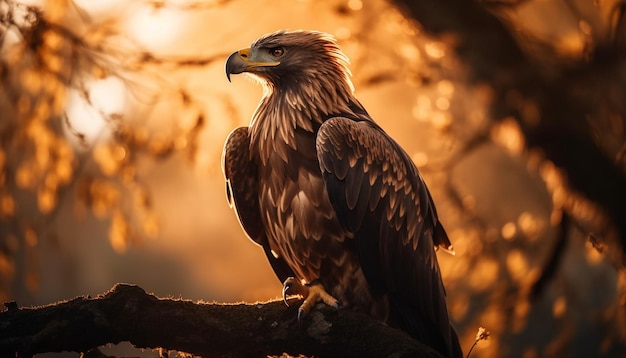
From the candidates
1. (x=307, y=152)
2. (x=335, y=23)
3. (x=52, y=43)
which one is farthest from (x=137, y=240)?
(x=335, y=23)

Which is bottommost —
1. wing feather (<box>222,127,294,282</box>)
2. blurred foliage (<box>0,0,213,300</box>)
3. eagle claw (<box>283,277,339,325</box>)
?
eagle claw (<box>283,277,339,325</box>)

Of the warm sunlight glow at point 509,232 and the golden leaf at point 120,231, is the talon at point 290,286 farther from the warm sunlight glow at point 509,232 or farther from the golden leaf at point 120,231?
the warm sunlight glow at point 509,232

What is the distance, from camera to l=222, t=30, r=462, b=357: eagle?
5.18 m

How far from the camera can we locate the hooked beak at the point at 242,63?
18.0 ft

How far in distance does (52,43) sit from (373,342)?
11.8 ft

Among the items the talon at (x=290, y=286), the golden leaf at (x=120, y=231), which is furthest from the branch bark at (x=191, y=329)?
the golden leaf at (x=120, y=231)

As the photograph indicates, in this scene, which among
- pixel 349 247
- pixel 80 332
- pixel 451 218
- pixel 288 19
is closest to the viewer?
pixel 80 332

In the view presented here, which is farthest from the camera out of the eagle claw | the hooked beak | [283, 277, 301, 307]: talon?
the hooked beak

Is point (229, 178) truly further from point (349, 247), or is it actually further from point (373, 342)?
point (373, 342)

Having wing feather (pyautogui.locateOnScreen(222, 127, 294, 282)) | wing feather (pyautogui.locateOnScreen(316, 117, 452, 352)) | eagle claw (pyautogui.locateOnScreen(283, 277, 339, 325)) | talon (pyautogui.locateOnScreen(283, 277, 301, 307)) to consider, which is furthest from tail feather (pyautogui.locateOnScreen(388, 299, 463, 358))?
wing feather (pyautogui.locateOnScreen(222, 127, 294, 282))

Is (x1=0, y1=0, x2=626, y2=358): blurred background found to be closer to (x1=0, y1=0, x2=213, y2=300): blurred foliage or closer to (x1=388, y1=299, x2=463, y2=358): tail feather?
(x1=0, y1=0, x2=213, y2=300): blurred foliage

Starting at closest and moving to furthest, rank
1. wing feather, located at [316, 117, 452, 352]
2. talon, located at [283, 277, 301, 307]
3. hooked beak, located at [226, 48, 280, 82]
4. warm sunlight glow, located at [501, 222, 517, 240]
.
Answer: talon, located at [283, 277, 301, 307] < wing feather, located at [316, 117, 452, 352] < hooked beak, located at [226, 48, 280, 82] < warm sunlight glow, located at [501, 222, 517, 240]

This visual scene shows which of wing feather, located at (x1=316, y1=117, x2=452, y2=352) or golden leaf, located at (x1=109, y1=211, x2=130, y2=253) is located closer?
wing feather, located at (x1=316, y1=117, x2=452, y2=352)

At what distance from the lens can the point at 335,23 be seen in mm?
8180
